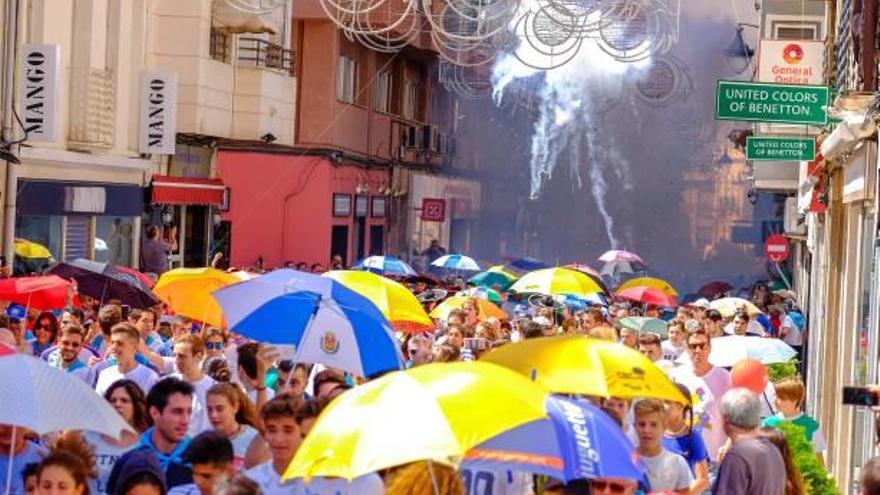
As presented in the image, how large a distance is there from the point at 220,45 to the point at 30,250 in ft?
36.2

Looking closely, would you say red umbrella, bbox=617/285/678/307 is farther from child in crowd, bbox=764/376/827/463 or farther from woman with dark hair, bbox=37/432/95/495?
woman with dark hair, bbox=37/432/95/495

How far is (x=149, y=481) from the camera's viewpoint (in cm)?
812

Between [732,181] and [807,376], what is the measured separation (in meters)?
27.1

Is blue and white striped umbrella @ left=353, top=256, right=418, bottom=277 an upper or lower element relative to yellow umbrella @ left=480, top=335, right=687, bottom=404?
upper

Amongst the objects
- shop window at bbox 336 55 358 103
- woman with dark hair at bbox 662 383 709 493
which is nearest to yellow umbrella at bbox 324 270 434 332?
woman with dark hair at bbox 662 383 709 493

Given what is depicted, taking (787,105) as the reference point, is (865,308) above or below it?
below

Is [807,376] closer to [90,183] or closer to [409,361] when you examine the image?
[90,183]

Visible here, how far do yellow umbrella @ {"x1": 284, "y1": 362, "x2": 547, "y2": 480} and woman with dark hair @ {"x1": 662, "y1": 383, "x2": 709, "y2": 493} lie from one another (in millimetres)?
3174

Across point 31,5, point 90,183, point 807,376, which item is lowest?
point 807,376

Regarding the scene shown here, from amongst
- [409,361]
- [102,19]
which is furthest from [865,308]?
[102,19]

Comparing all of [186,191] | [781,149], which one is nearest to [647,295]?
[781,149]

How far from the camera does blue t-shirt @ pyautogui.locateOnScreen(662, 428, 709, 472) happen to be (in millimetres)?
10883

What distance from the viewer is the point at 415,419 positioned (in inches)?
287

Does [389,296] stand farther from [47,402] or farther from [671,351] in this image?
[47,402]
